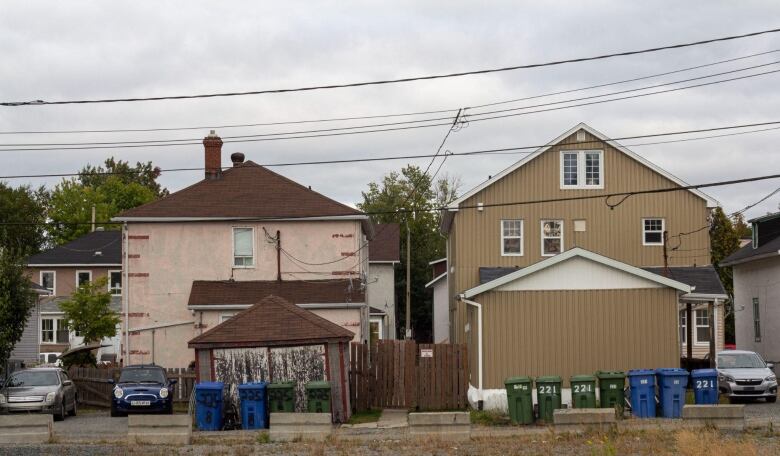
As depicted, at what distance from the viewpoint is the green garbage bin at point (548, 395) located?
2755 centimetres

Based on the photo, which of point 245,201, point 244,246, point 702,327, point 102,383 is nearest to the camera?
point 102,383

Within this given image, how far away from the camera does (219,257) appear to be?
4112 cm

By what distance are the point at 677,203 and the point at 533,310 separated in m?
13.7

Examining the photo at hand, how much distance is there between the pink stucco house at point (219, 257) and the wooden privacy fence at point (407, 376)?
6241 mm

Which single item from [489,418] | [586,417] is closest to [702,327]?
[489,418]

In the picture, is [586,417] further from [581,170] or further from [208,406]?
[581,170]

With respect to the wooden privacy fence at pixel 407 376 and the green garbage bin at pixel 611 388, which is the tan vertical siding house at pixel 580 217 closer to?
the wooden privacy fence at pixel 407 376

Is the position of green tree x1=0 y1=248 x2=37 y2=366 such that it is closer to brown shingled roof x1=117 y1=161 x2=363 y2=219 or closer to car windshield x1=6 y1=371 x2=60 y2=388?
car windshield x1=6 y1=371 x2=60 y2=388

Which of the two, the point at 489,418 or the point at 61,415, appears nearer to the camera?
the point at 489,418

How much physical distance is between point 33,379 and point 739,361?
20.4 meters

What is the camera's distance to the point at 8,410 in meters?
31.6

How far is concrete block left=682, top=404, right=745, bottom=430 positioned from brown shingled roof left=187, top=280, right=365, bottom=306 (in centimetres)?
1755

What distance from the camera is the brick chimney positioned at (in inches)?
1709

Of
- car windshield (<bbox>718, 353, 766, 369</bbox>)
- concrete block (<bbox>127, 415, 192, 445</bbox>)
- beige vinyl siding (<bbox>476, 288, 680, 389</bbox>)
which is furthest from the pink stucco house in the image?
concrete block (<bbox>127, 415, 192, 445</bbox>)
